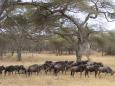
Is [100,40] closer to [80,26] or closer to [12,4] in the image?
[80,26]

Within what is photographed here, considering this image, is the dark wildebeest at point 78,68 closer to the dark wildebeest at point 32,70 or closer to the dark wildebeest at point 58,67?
the dark wildebeest at point 58,67

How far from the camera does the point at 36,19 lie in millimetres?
30469

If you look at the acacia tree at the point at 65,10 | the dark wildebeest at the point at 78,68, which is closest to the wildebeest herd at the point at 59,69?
the dark wildebeest at the point at 78,68

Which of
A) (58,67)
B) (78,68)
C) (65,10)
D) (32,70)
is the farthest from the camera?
(65,10)

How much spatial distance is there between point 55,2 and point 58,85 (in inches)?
391

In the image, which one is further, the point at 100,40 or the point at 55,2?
the point at 100,40

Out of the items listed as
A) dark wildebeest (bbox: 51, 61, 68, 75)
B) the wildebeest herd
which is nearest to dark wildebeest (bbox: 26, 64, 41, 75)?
the wildebeest herd

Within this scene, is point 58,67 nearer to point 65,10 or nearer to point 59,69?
point 59,69

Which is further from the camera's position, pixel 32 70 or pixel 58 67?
pixel 58 67

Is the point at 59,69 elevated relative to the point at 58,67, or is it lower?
lower

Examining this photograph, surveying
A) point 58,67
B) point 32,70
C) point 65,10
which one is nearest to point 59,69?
point 58,67

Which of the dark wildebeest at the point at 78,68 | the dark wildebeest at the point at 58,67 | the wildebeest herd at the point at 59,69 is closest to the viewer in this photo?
the dark wildebeest at the point at 78,68

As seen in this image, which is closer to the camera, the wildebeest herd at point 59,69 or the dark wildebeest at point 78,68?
the dark wildebeest at point 78,68

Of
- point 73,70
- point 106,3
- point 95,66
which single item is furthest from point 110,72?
point 106,3
